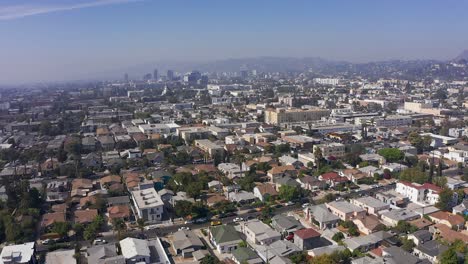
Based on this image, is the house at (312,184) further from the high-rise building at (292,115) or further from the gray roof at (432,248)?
the high-rise building at (292,115)

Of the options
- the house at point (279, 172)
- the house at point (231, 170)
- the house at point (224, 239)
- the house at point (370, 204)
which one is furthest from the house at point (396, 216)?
the house at point (231, 170)

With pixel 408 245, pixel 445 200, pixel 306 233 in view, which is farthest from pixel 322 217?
pixel 445 200

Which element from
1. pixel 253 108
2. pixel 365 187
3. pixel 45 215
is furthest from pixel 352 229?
pixel 253 108

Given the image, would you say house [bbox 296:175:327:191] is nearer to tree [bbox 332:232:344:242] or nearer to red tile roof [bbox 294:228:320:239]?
tree [bbox 332:232:344:242]

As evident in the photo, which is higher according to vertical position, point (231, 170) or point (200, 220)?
point (231, 170)

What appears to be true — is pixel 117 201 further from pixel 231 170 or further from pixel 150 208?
pixel 231 170

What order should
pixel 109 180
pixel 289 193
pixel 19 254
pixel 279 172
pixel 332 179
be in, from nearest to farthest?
pixel 19 254
pixel 289 193
pixel 332 179
pixel 109 180
pixel 279 172

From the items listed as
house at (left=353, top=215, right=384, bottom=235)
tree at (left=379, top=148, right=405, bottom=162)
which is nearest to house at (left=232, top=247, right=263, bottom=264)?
house at (left=353, top=215, right=384, bottom=235)
